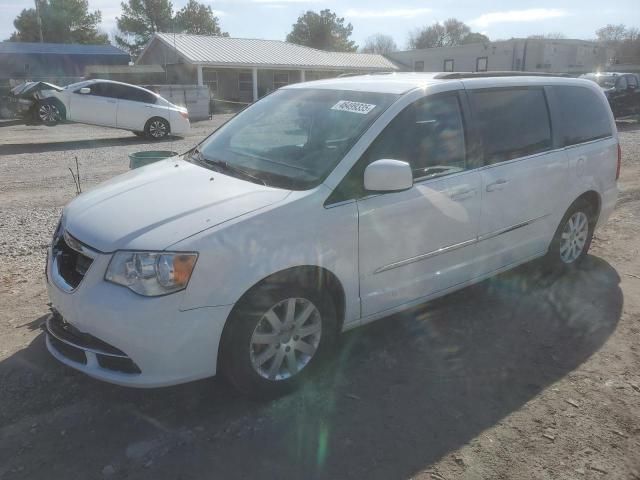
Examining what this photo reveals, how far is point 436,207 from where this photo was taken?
3.65m

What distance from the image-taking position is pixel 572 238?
16.8 ft

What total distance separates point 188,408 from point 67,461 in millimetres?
667

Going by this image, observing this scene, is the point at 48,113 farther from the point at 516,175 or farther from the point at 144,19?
the point at 144,19

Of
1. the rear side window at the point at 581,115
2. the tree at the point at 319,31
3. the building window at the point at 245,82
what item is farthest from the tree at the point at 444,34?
the rear side window at the point at 581,115

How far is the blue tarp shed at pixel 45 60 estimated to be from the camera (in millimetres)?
38812

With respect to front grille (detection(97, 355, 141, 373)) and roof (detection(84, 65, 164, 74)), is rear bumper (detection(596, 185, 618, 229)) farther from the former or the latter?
roof (detection(84, 65, 164, 74))

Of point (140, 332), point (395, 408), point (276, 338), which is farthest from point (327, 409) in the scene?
point (140, 332)

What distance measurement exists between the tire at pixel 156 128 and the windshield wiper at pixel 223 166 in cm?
1179

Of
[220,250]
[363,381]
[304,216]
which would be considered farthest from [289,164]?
[363,381]

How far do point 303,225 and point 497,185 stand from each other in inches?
69.7

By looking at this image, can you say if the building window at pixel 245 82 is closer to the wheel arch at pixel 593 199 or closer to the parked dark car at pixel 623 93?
the parked dark car at pixel 623 93

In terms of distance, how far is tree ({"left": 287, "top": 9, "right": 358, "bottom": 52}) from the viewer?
60.2m

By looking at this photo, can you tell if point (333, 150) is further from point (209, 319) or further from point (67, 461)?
point (67, 461)

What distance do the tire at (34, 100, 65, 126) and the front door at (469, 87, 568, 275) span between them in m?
14.3
